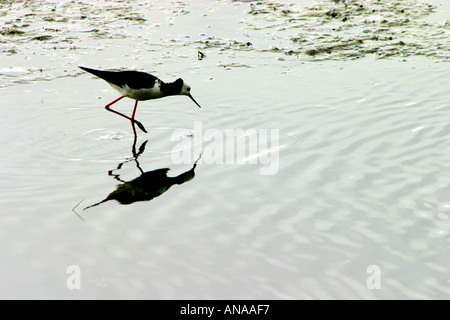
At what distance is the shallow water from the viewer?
4.06 m

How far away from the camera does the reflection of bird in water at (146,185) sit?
525 cm

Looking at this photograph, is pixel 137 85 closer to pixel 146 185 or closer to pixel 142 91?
pixel 142 91

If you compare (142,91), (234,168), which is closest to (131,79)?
(142,91)

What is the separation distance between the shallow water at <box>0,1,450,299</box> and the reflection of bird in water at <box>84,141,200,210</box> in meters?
0.03

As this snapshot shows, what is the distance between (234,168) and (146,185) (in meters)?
0.78

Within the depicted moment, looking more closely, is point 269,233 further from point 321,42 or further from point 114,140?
point 321,42

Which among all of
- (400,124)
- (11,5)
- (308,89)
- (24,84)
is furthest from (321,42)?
(11,5)

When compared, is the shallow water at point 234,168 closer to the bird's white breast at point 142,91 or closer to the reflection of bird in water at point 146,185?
the reflection of bird in water at point 146,185

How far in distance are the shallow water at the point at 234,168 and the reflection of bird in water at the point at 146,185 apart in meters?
0.03

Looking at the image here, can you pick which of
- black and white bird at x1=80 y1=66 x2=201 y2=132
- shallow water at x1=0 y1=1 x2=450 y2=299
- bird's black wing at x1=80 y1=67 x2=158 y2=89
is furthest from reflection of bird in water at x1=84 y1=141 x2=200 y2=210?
bird's black wing at x1=80 y1=67 x2=158 y2=89

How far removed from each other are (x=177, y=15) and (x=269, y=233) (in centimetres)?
825

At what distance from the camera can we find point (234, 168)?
5.80 meters

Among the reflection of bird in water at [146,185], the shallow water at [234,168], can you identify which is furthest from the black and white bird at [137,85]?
the reflection of bird in water at [146,185]

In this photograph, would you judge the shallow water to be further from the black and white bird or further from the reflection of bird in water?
the black and white bird
